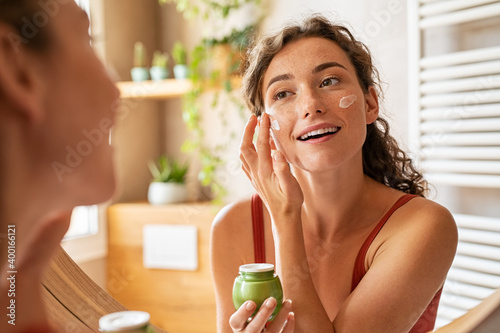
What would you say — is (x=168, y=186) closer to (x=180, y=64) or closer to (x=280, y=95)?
(x=180, y=64)

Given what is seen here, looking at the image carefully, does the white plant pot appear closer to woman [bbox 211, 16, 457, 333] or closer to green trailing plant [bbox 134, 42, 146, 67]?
green trailing plant [bbox 134, 42, 146, 67]

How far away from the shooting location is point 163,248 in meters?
1.87

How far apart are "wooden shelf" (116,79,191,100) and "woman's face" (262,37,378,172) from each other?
3.51ft

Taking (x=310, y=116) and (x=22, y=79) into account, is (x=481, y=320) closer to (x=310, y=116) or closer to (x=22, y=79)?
(x=22, y=79)

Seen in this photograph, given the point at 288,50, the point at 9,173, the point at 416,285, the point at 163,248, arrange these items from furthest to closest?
the point at 163,248 → the point at 288,50 → the point at 416,285 → the point at 9,173

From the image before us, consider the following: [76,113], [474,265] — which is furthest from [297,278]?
[474,265]

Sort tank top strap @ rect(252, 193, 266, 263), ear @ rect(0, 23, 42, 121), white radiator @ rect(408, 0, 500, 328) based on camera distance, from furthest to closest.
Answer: white radiator @ rect(408, 0, 500, 328) → tank top strap @ rect(252, 193, 266, 263) → ear @ rect(0, 23, 42, 121)

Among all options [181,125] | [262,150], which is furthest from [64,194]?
[181,125]

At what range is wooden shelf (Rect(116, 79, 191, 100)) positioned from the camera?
71.4 inches

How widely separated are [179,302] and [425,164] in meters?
0.99

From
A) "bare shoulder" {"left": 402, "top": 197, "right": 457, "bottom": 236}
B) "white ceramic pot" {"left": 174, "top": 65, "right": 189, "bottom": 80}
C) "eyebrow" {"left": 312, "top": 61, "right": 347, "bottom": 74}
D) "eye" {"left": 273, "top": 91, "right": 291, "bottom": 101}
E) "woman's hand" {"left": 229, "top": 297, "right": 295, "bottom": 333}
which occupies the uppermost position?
"white ceramic pot" {"left": 174, "top": 65, "right": 189, "bottom": 80}

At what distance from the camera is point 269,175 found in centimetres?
70

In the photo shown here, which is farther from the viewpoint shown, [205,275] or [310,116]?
[205,275]

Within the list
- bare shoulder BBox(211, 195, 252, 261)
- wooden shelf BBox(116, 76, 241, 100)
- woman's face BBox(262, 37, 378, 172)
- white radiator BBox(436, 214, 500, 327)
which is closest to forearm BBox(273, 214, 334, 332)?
woman's face BBox(262, 37, 378, 172)
